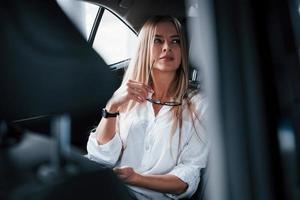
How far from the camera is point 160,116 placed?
Answer: 4.11 feet

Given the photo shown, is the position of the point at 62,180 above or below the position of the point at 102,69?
below

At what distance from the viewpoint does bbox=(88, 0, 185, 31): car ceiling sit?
1.02 meters

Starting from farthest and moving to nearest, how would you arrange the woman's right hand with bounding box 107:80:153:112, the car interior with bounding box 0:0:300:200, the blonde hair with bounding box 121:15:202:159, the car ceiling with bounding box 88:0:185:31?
the blonde hair with bounding box 121:15:202:159, the woman's right hand with bounding box 107:80:153:112, the car ceiling with bounding box 88:0:185:31, the car interior with bounding box 0:0:300:200

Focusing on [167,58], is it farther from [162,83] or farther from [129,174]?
[129,174]

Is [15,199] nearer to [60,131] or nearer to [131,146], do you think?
[60,131]

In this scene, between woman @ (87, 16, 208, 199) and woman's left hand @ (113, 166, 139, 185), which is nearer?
woman's left hand @ (113, 166, 139, 185)

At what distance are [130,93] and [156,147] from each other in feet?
0.53

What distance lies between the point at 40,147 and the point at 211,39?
286mm

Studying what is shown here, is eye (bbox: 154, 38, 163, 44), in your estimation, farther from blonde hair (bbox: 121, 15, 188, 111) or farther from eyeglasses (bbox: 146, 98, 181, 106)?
eyeglasses (bbox: 146, 98, 181, 106)

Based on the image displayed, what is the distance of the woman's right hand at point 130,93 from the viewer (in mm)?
1131

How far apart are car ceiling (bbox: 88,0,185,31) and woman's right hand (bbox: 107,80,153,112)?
16 centimetres

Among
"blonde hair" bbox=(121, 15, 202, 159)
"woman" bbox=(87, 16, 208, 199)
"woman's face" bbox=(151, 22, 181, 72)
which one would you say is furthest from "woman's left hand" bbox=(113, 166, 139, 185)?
"woman's face" bbox=(151, 22, 181, 72)

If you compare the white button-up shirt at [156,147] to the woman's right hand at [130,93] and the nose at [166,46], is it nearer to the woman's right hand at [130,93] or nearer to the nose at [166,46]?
the woman's right hand at [130,93]

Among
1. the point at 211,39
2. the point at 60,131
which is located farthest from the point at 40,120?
the point at 211,39
